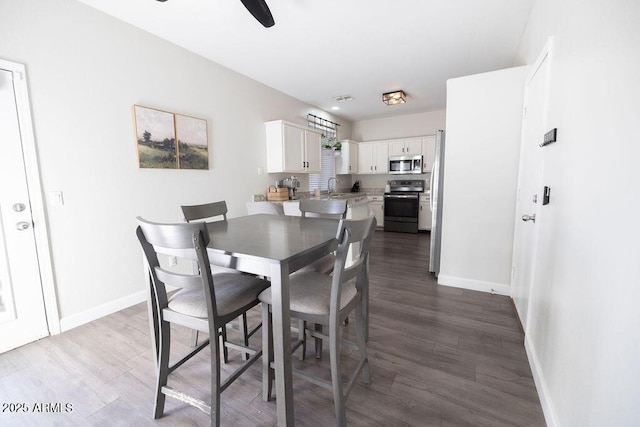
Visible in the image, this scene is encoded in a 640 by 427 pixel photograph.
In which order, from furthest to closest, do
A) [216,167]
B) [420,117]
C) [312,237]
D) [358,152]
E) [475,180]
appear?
[358,152] < [420,117] < [216,167] < [475,180] < [312,237]

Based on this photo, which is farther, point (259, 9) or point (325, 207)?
point (325, 207)

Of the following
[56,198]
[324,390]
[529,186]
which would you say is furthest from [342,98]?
[324,390]

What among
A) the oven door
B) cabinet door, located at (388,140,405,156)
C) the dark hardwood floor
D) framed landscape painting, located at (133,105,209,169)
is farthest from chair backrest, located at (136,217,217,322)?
cabinet door, located at (388,140,405,156)

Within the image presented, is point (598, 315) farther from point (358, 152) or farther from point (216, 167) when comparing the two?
point (358, 152)

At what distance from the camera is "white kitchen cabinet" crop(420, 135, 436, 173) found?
591cm

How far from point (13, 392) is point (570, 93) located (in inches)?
135

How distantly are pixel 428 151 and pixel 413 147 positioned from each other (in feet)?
1.09

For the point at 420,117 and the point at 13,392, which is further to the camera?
the point at 420,117

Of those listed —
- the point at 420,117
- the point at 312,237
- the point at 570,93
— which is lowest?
the point at 312,237

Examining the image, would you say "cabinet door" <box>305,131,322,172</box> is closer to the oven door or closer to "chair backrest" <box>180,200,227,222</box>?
the oven door

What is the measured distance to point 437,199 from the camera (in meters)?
3.23

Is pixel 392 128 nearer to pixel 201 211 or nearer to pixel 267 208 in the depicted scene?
pixel 267 208

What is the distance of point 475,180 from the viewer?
278 centimetres

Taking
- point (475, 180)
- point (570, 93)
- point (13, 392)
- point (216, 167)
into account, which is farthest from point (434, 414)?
point (216, 167)
